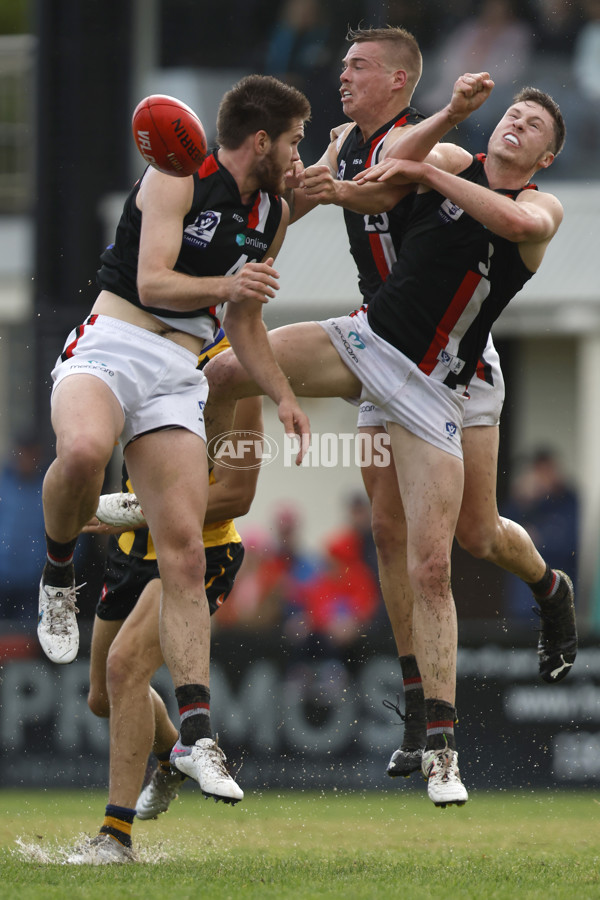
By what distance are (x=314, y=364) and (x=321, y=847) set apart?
8.27ft

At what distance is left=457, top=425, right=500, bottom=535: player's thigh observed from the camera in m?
6.52

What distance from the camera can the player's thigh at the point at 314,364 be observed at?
6.34 m

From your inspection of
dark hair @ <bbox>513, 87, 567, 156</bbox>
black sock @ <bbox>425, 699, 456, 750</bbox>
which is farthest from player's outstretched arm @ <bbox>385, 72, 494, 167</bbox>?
black sock @ <bbox>425, 699, 456, 750</bbox>

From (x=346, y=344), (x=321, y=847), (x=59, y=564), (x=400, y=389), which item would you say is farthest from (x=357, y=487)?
(x=59, y=564)

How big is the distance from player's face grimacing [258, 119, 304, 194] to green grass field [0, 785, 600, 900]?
2.83 meters

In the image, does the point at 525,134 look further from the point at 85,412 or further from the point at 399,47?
the point at 85,412

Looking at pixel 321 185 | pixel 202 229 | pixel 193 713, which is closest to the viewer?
pixel 193 713

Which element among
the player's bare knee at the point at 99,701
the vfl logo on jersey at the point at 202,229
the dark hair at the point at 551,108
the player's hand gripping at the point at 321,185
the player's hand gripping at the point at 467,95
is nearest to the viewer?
the vfl logo on jersey at the point at 202,229

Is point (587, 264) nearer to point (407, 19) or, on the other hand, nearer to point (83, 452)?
point (407, 19)

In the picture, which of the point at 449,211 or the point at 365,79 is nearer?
the point at 449,211

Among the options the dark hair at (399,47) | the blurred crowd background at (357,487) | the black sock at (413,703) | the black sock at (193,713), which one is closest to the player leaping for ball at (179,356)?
the black sock at (193,713)

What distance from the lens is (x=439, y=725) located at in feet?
19.6

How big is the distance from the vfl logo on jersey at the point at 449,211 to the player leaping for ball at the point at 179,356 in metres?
0.70

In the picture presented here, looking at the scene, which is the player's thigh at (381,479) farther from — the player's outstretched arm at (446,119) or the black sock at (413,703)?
the player's outstretched arm at (446,119)
